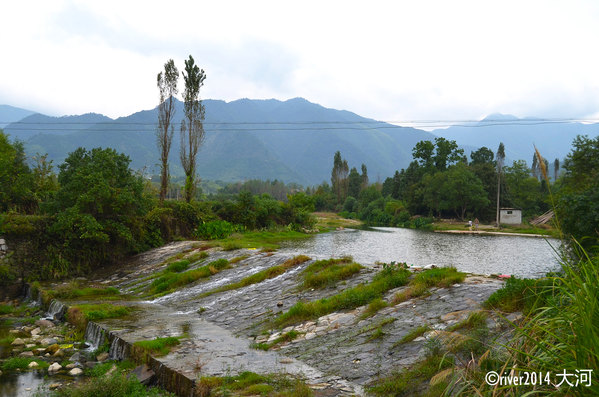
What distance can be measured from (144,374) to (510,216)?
72.6 m

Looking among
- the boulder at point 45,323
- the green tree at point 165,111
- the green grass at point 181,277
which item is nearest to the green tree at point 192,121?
the green tree at point 165,111

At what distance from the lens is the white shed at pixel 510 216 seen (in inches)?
2739

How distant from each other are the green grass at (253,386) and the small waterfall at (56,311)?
944 centimetres

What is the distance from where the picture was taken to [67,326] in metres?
13.3

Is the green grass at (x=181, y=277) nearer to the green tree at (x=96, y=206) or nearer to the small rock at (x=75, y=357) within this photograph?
the green tree at (x=96, y=206)

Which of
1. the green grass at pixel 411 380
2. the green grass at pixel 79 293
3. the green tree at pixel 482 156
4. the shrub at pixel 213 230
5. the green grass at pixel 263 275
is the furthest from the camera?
the green tree at pixel 482 156

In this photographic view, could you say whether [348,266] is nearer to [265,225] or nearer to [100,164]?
[100,164]

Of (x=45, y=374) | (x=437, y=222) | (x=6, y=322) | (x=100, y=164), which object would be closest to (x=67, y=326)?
(x=6, y=322)

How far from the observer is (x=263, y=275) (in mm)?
16031

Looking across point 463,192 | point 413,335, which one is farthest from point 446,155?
point 413,335

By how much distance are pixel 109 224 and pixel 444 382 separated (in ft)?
69.8

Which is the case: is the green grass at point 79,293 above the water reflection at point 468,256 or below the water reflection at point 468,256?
above

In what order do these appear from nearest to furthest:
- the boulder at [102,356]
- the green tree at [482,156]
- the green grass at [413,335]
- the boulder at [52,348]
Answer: the green grass at [413,335]
the boulder at [102,356]
the boulder at [52,348]
the green tree at [482,156]

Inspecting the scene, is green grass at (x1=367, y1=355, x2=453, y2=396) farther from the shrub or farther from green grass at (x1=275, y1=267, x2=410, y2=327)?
the shrub
